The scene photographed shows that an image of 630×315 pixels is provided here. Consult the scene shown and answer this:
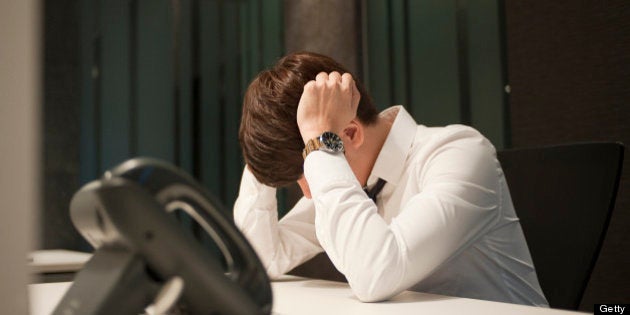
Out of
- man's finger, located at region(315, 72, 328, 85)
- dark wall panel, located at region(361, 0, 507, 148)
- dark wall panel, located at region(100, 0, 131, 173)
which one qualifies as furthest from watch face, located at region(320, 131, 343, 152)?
dark wall panel, located at region(100, 0, 131, 173)

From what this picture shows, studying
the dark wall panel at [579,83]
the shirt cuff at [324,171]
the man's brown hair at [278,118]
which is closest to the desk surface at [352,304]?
the shirt cuff at [324,171]

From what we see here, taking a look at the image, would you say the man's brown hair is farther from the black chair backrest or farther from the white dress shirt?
the black chair backrest

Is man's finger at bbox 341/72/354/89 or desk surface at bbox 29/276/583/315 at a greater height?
man's finger at bbox 341/72/354/89

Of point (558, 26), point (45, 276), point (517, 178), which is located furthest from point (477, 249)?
point (558, 26)

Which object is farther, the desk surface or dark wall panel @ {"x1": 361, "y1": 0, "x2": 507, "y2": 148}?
dark wall panel @ {"x1": 361, "y1": 0, "x2": 507, "y2": 148}

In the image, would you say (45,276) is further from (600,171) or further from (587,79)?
(587,79)

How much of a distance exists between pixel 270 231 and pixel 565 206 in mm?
767

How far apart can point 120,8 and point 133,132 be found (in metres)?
0.85

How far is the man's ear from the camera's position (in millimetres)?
1362

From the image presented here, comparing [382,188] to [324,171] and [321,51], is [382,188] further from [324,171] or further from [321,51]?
[321,51]

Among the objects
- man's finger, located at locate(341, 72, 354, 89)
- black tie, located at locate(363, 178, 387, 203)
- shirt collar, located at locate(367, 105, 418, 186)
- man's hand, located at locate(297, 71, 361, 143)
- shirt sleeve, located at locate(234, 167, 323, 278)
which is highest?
man's finger, located at locate(341, 72, 354, 89)

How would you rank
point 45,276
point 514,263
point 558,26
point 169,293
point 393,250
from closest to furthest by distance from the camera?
point 169,293 → point 393,250 → point 514,263 → point 45,276 → point 558,26

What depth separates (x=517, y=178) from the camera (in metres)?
1.35

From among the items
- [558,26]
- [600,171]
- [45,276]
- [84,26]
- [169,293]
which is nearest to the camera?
[169,293]
